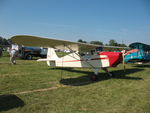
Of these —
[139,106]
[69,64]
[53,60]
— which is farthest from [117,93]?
[53,60]

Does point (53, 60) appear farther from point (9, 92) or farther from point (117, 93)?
point (117, 93)

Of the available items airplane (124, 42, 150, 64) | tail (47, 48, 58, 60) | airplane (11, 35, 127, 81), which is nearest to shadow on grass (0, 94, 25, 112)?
airplane (11, 35, 127, 81)

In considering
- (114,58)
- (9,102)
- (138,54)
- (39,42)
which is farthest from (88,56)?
(138,54)

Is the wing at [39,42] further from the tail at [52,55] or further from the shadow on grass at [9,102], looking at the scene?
the tail at [52,55]

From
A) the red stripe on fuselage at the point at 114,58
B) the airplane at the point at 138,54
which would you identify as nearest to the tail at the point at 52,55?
the red stripe on fuselage at the point at 114,58

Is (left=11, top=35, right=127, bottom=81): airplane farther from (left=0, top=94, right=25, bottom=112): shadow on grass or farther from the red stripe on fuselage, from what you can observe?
(left=0, top=94, right=25, bottom=112): shadow on grass

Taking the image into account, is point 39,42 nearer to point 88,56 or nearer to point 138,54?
point 88,56

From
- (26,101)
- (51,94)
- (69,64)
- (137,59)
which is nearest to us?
(26,101)

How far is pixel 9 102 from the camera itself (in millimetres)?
4055

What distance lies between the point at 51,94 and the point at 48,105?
0.99m

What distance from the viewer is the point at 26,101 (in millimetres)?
4191

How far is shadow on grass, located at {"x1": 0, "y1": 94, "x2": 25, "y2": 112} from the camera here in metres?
3.71

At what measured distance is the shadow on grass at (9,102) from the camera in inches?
146

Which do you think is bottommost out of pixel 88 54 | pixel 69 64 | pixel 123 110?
pixel 123 110
